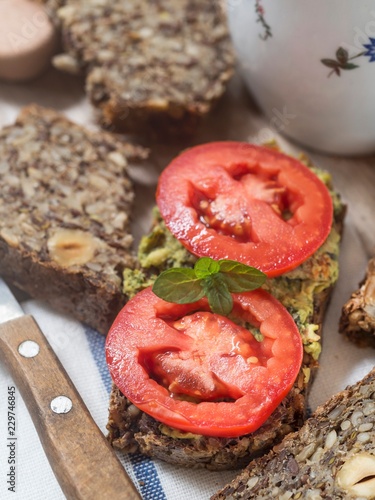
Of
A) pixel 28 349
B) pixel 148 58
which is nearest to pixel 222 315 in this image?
pixel 28 349

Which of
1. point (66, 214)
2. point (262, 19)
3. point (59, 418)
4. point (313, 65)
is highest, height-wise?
point (262, 19)

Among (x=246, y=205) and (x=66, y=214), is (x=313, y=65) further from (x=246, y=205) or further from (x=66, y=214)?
(x=66, y=214)

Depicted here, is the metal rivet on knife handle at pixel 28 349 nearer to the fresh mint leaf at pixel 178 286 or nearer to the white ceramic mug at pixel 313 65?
the fresh mint leaf at pixel 178 286

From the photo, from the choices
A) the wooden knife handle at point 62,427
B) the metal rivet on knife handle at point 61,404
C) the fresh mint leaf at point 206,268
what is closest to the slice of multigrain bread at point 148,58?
the fresh mint leaf at point 206,268

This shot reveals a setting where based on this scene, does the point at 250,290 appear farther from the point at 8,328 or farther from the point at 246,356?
the point at 8,328

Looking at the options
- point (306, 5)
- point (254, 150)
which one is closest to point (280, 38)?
point (306, 5)

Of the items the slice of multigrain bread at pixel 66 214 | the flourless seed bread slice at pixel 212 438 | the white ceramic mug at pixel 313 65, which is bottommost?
the flourless seed bread slice at pixel 212 438
